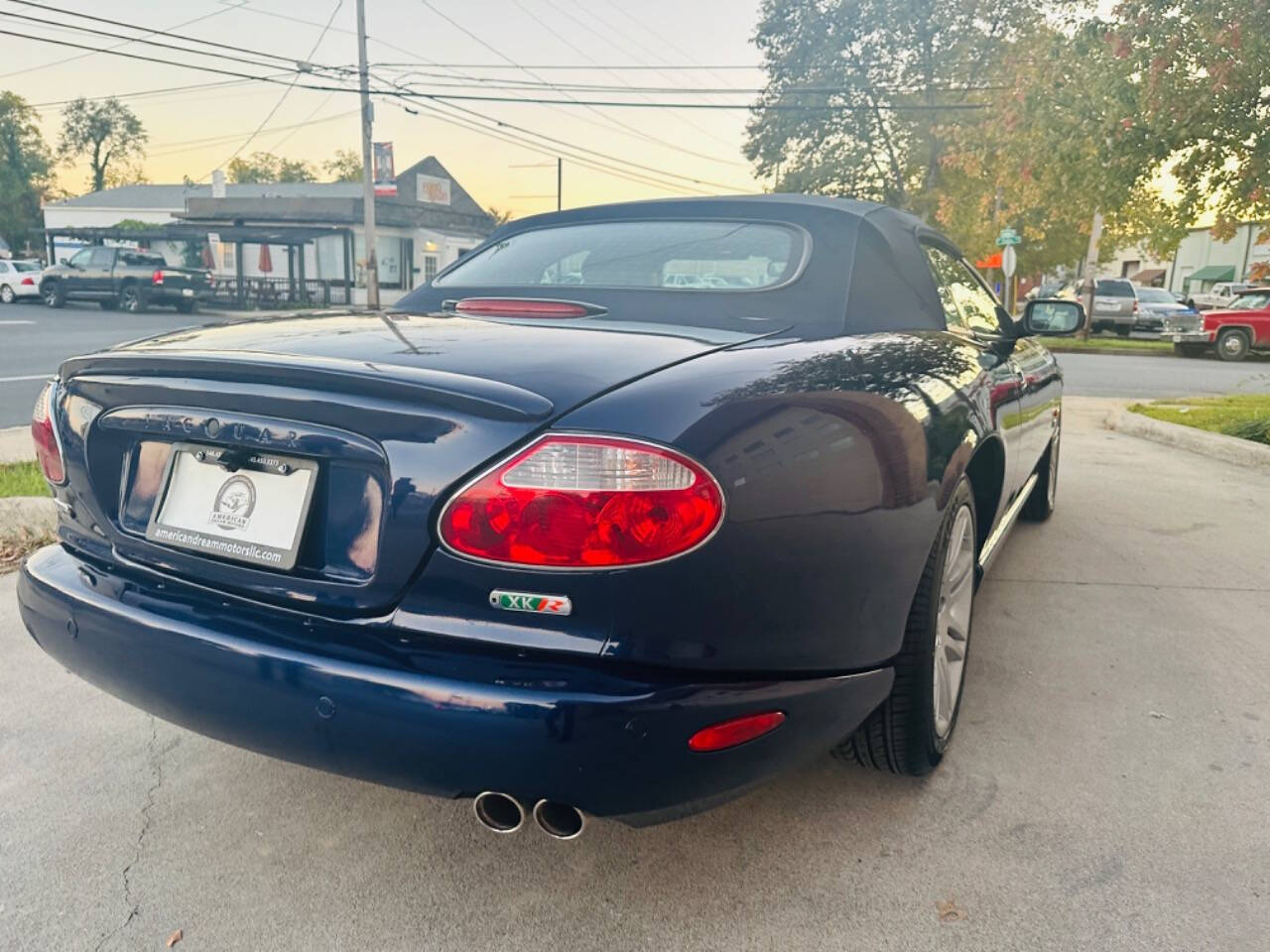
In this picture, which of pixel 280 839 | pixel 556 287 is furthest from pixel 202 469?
pixel 556 287

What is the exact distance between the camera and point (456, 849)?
7.02ft

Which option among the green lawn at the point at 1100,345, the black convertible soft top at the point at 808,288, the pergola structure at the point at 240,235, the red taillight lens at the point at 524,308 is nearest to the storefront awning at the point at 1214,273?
the green lawn at the point at 1100,345

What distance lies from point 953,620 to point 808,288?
0.97m

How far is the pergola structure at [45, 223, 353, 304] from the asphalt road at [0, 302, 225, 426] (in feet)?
16.3

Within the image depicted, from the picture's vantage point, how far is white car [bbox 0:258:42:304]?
92.4 feet

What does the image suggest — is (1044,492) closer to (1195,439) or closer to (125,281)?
(1195,439)

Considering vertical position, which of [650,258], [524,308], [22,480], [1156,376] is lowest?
[1156,376]

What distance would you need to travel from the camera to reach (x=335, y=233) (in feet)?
117

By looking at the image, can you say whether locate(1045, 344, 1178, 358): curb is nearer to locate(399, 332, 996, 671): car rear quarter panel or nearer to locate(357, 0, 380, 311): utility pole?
locate(357, 0, 380, 311): utility pole

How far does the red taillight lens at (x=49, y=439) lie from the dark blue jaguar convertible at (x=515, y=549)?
14 mm

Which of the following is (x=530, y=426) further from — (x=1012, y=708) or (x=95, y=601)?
(x=1012, y=708)

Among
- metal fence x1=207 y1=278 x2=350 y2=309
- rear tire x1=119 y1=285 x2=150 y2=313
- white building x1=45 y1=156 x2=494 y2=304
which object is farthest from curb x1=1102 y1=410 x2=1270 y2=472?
white building x1=45 y1=156 x2=494 y2=304

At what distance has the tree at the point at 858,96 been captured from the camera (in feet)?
106

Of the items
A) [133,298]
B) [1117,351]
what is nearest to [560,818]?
[1117,351]
